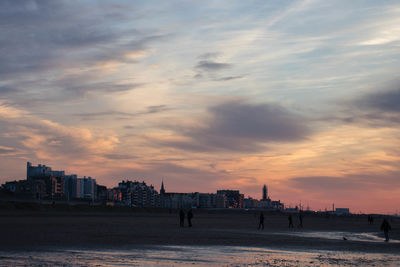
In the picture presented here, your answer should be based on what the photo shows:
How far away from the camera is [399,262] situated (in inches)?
999

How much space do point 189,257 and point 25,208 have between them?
13663cm

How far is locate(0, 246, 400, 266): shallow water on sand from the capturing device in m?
22.2

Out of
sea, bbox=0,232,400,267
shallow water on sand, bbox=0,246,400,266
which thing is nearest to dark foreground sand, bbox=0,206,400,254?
sea, bbox=0,232,400,267

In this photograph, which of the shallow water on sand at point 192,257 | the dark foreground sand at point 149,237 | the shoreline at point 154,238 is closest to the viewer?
the shallow water on sand at point 192,257

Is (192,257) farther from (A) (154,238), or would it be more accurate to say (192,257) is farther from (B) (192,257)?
(A) (154,238)

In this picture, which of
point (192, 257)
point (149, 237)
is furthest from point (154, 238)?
point (192, 257)

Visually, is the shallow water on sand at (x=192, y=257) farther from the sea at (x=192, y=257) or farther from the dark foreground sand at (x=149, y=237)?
the dark foreground sand at (x=149, y=237)

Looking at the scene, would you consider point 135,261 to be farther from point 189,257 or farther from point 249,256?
point 249,256

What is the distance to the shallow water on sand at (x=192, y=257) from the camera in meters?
22.2

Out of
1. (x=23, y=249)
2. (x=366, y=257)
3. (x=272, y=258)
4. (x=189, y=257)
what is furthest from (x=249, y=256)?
(x=23, y=249)

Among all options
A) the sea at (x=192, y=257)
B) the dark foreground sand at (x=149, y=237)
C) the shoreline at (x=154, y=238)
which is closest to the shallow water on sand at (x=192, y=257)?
the sea at (x=192, y=257)

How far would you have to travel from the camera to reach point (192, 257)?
25.1m

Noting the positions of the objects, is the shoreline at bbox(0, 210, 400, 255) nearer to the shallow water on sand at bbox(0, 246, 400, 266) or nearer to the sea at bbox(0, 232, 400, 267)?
the sea at bbox(0, 232, 400, 267)

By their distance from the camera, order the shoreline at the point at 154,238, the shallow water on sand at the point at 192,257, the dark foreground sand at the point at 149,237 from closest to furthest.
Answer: the shallow water on sand at the point at 192,257
the shoreline at the point at 154,238
the dark foreground sand at the point at 149,237
